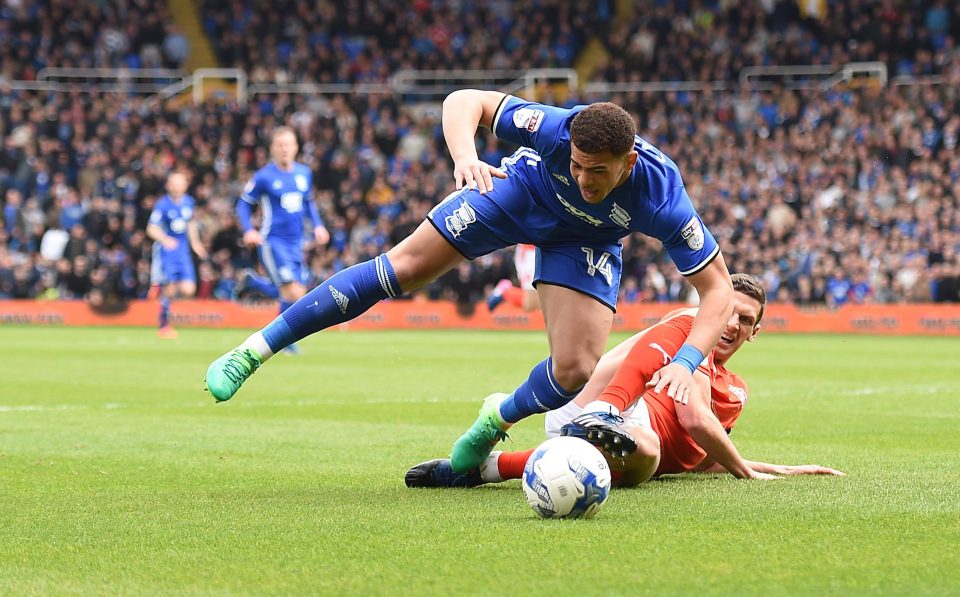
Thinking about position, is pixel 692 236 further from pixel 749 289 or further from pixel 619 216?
pixel 749 289

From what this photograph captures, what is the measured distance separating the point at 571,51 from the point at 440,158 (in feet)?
18.8

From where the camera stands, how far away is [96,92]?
3247 cm

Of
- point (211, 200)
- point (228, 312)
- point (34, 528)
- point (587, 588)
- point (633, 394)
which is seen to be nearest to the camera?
point (587, 588)

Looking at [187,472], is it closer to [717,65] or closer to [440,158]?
[440,158]

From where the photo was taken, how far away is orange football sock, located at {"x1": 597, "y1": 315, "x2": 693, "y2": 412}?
580 centimetres

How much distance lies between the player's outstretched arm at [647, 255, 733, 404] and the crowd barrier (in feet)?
63.9

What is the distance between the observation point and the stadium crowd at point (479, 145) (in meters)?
26.4

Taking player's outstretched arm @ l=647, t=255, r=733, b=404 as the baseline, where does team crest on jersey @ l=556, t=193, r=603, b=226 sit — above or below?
above

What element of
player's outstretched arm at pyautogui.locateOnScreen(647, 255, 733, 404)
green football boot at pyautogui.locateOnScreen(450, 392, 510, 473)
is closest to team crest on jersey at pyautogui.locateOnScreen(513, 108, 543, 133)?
player's outstretched arm at pyautogui.locateOnScreen(647, 255, 733, 404)

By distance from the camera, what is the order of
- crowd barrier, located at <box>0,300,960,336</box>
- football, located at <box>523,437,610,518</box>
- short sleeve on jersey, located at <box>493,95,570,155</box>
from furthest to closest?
crowd barrier, located at <box>0,300,960,336</box>
short sleeve on jersey, located at <box>493,95,570,155</box>
football, located at <box>523,437,610,518</box>

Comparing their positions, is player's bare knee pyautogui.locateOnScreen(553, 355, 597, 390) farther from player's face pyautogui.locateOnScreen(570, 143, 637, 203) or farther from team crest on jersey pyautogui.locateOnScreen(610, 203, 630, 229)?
player's face pyautogui.locateOnScreen(570, 143, 637, 203)

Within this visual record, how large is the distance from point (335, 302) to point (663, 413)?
166cm

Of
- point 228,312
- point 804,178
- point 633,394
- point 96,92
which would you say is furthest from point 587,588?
point 96,92

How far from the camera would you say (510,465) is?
6.30m
